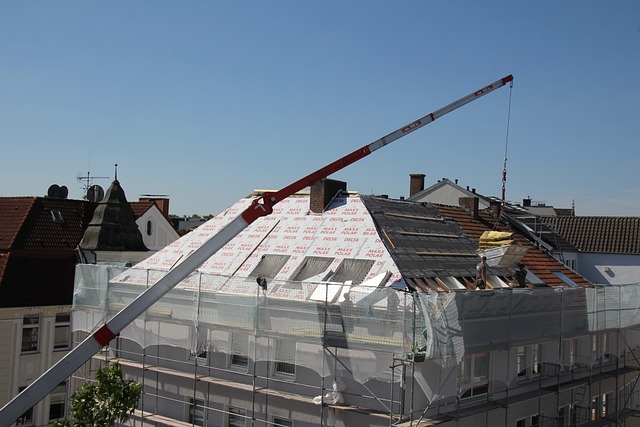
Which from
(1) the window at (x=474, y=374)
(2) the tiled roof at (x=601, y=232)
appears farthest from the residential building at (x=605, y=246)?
(1) the window at (x=474, y=374)

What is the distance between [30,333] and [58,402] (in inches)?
119

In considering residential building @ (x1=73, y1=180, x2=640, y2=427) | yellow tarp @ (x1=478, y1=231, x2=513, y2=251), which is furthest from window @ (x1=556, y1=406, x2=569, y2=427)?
yellow tarp @ (x1=478, y1=231, x2=513, y2=251)

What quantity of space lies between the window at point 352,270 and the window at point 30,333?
1505 centimetres

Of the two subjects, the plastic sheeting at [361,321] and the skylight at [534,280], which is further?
the skylight at [534,280]

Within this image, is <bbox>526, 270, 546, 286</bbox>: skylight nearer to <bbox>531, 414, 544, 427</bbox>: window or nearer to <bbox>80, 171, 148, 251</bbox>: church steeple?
<bbox>531, 414, 544, 427</bbox>: window

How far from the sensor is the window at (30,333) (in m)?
27.5

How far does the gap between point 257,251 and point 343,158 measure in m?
3.90

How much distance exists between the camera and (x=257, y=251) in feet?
69.4

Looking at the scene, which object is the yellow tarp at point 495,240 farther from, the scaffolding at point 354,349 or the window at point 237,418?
the window at point 237,418

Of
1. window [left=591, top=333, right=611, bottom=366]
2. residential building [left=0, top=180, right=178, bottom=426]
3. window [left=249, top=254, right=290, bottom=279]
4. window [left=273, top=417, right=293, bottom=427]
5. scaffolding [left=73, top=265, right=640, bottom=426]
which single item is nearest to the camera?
scaffolding [left=73, top=265, right=640, bottom=426]

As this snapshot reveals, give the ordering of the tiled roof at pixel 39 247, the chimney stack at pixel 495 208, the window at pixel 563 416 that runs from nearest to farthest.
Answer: the window at pixel 563 416 < the tiled roof at pixel 39 247 < the chimney stack at pixel 495 208

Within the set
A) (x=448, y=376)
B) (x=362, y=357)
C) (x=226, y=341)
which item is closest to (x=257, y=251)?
(x=226, y=341)

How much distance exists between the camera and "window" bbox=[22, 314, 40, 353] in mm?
27484

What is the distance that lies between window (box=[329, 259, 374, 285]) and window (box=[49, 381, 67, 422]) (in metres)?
15.0
